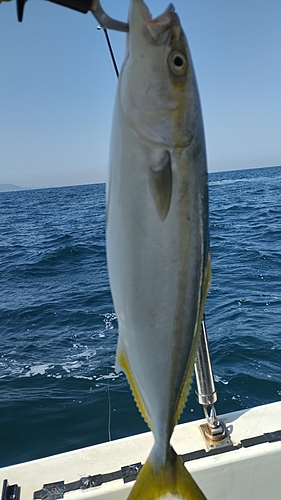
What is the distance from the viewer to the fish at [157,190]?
1291 millimetres

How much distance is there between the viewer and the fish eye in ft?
4.33

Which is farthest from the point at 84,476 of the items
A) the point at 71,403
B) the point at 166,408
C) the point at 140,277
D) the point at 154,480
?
the point at 71,403

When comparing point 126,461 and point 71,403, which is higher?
point 126,461

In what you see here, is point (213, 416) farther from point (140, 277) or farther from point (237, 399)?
point (237, 399)

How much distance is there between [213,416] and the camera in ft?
9.87

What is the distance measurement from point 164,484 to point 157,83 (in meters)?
1.39

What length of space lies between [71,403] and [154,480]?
4.81 meters

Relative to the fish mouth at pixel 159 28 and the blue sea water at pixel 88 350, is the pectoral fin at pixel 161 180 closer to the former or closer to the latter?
the fish mouth at pixel 159 28

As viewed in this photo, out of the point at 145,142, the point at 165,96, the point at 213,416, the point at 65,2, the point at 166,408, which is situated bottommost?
the point at 213,416

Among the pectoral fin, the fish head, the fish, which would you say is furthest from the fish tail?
the fish head

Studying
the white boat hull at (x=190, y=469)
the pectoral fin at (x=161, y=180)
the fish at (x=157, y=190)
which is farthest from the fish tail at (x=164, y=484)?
the white boat hull at (x=190, y=469)

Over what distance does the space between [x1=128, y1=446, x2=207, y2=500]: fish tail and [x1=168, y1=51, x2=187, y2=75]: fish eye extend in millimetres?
1309

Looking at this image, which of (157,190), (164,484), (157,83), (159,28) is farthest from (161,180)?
(164,484)

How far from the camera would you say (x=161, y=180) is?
4.20ft
